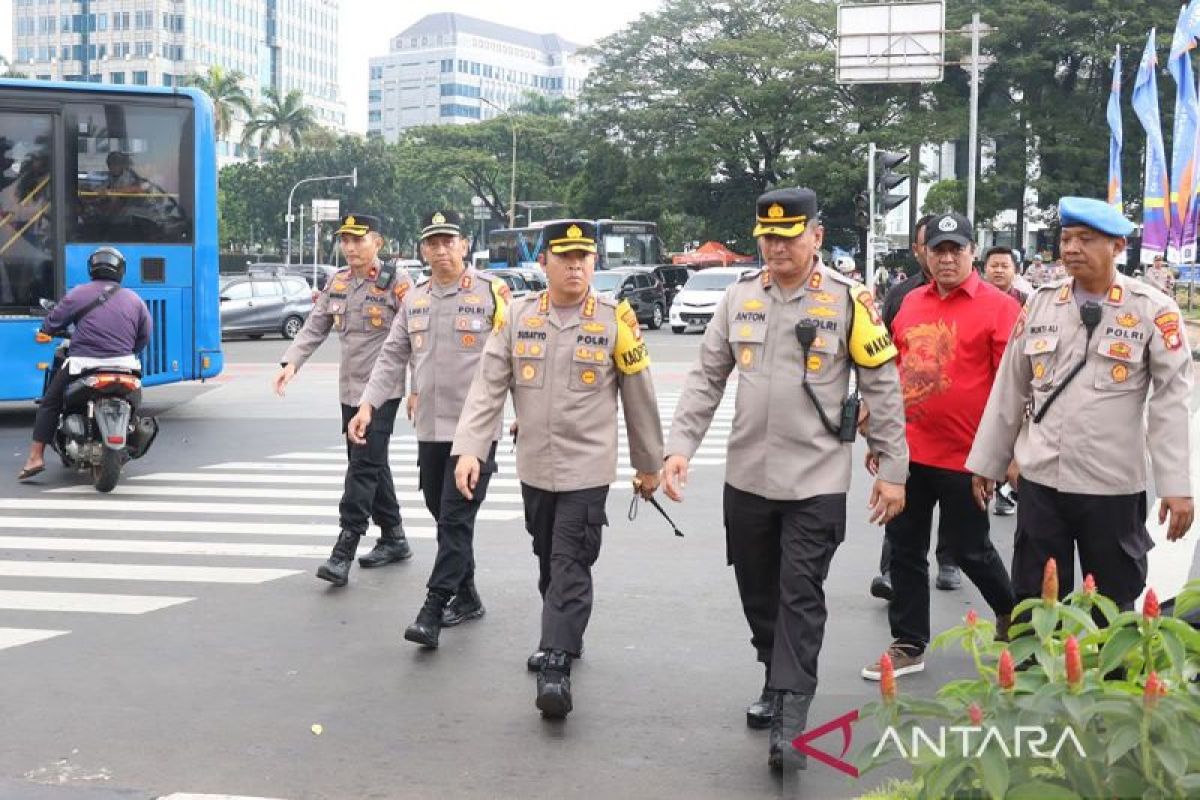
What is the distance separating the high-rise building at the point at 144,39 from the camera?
397 ft

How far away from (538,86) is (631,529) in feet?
527

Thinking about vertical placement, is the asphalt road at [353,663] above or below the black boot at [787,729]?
→ below

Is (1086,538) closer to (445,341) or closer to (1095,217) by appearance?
(1095,217)

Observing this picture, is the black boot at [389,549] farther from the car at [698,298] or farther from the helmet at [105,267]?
the car at [698,298]

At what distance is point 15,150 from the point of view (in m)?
14.7

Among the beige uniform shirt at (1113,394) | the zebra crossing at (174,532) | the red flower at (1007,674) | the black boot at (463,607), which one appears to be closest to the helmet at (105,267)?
the zebra crossing at (174,532)

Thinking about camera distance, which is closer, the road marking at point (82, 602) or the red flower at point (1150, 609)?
the red flower at point (1150, 609)

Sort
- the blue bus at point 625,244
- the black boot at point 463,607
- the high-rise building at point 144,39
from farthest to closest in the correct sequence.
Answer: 1. the high-rise building at point 144,39
2. the blue bus at point 625,244
3. the black boot at point 463,607

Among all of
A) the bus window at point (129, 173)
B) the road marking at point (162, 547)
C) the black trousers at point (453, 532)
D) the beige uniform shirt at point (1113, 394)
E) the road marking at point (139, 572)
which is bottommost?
the road marking at point (139, 572)

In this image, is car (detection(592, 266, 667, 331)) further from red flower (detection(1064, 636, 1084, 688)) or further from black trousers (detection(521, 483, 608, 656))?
red flower (detection(1064, 636, 1084, 688))

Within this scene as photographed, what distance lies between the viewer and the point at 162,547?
8.81m

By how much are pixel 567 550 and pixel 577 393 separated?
0.59 m

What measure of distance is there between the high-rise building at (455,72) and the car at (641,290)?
113 m

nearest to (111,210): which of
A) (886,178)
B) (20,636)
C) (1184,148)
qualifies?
(20,636)
